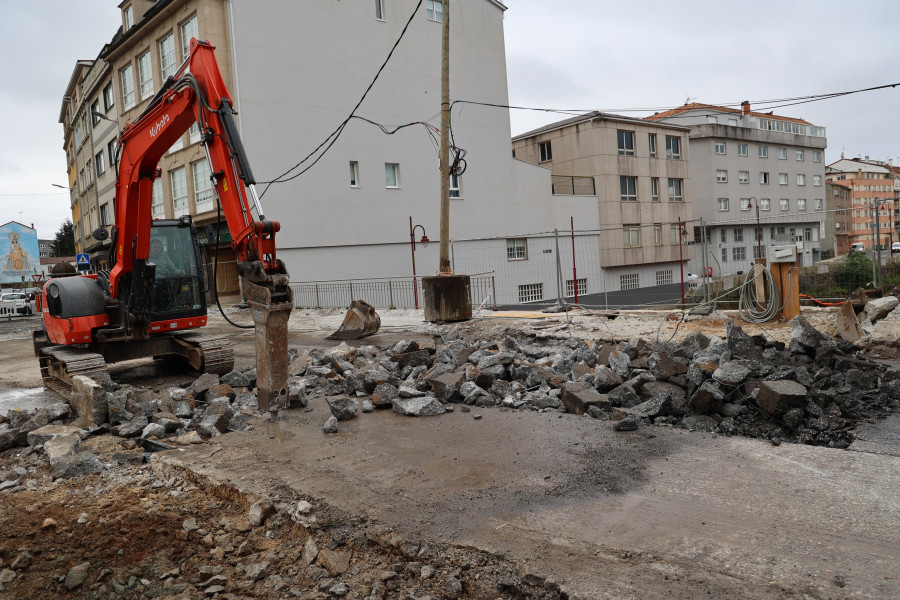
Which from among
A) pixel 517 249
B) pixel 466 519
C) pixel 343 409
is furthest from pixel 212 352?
pixel 517 249

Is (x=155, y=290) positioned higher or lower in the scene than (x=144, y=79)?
lower

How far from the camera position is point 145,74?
27672 mm

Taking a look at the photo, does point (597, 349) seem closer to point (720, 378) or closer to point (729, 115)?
point (720, 378)

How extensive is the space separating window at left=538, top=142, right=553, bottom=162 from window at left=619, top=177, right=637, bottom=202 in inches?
173

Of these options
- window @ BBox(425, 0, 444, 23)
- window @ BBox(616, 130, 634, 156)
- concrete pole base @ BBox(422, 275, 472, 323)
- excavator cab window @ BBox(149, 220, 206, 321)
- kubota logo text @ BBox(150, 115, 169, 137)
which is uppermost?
window @ BBox(425, 0, 444, 23)

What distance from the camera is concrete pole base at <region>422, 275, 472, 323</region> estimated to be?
15172mm

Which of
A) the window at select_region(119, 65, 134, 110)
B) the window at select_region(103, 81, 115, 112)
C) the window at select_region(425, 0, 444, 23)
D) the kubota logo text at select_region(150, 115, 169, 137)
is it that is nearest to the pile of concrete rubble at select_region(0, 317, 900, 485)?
the kubota logo text at select_region(150, 115, 169, 137)

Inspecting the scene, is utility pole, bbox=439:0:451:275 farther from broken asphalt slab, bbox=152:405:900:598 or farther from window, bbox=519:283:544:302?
window, bbox=519:283:544:302

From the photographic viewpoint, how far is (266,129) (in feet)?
77.4

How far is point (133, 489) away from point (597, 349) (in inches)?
255

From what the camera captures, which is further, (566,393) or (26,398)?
(26,398)

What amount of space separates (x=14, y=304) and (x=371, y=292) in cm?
2461

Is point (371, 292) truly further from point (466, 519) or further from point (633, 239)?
point (466, 519)

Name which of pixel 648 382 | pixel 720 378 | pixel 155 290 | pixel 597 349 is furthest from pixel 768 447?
pixel 155 290
